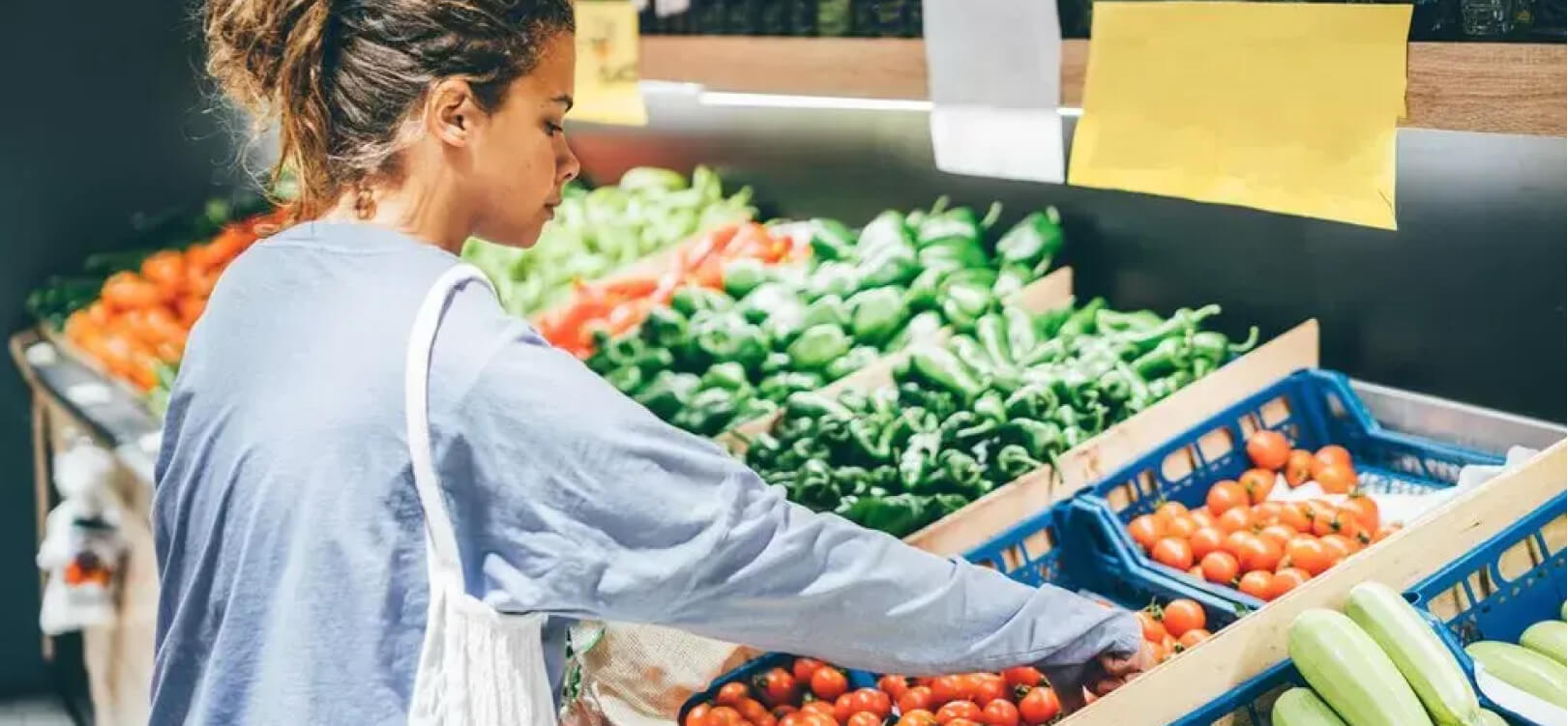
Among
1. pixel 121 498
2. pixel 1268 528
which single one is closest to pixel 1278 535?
pixel 1268 528

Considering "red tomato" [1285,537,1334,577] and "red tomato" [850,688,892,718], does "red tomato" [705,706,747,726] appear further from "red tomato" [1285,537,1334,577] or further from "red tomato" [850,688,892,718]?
"red tomato" [1285,537,1334,577]

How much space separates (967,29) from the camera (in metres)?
2.66

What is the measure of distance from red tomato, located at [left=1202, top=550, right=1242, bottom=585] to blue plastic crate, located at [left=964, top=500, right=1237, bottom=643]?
104mm

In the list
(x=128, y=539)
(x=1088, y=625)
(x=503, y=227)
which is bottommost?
(x=128, y=539)

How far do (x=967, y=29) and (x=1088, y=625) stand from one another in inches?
49.8

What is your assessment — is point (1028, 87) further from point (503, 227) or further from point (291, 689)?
point (291, 689)

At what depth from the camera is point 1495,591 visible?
2.04 metres

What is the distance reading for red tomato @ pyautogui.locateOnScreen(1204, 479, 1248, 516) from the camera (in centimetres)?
255

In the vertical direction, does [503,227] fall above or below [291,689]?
above

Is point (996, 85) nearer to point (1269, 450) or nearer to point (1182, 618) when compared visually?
point (1269, 450)

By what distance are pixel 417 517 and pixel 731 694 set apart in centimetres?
83

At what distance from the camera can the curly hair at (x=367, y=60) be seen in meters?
1.55

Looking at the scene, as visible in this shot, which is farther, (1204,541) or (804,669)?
(1204,541)

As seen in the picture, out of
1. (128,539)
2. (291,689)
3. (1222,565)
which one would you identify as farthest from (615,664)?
(128,539)
